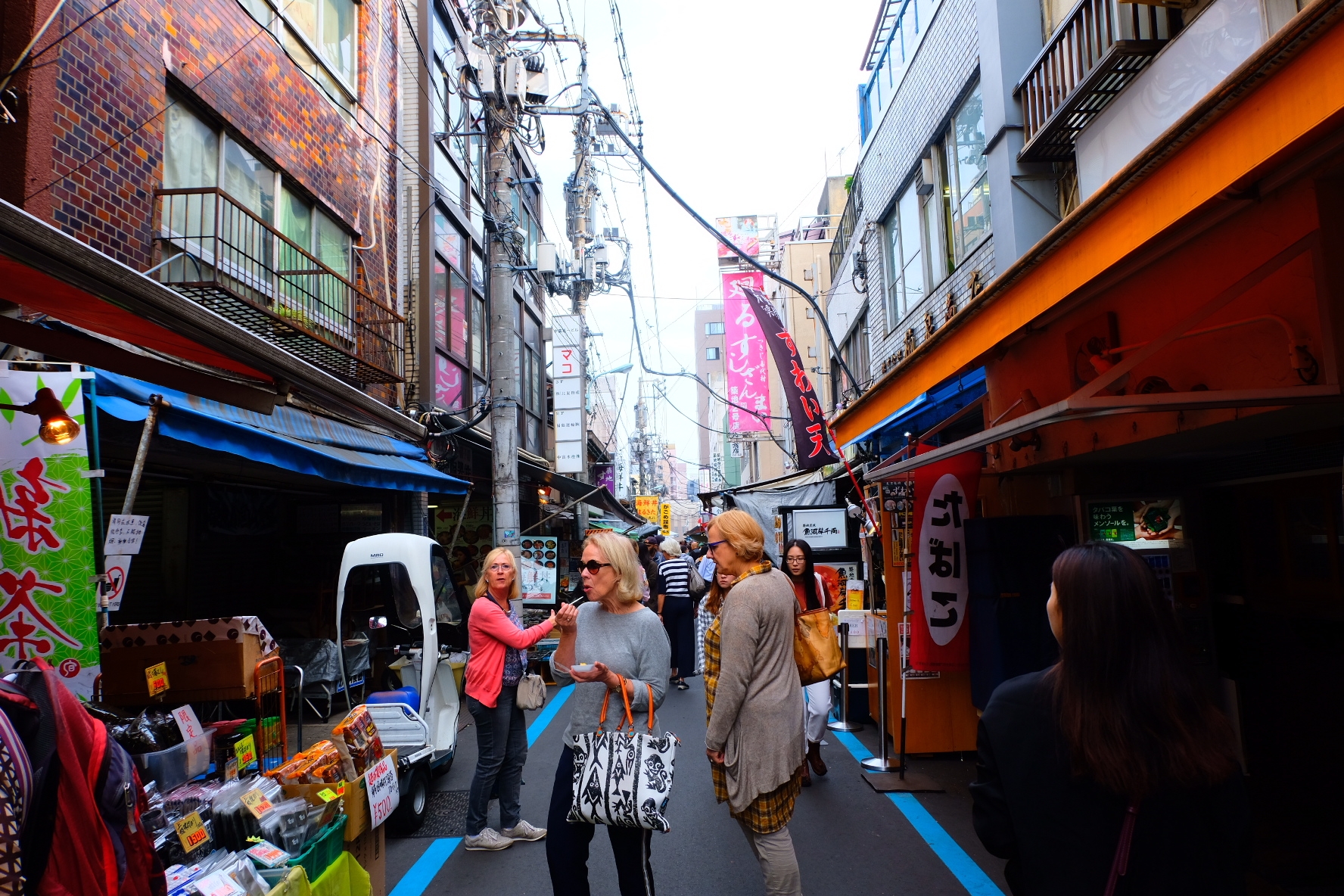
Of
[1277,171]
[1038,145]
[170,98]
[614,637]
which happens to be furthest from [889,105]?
[614,637]

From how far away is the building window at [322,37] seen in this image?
9875 mm

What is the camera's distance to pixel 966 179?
32.4 ft

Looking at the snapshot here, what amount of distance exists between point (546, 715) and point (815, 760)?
11.7 feet

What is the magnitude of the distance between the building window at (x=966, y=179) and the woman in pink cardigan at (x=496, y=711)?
7.24 m

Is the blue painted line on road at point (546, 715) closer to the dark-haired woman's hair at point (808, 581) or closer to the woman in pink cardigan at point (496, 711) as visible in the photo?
the woman in pink cardigan at point (496, 711)

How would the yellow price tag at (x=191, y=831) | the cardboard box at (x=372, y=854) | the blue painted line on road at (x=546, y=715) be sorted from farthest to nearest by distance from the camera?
the blue painted line on road at (x=546, y=715)
the cardboard box at (x=372, y=854)
the yellow price tag at (x=191, y=831)

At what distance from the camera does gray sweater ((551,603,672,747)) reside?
3.50 m

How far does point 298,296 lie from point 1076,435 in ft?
28.7

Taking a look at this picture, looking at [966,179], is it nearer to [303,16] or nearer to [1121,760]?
[303,16]

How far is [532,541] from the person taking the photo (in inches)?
516

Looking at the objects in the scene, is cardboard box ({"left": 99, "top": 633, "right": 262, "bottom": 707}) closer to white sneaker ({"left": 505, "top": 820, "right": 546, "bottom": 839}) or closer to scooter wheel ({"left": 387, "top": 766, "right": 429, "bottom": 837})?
scooter wheel ({"left": 387, "top": 766, "right": 429, "bottom": 837})

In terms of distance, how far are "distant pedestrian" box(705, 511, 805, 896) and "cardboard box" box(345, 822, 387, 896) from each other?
1.86m

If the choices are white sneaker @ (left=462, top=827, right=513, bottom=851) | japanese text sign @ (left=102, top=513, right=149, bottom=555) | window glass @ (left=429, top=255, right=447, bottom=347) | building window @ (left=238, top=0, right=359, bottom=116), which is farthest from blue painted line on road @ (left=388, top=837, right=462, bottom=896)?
window glass @ (left=429, top=255, right=447, bottom=347)

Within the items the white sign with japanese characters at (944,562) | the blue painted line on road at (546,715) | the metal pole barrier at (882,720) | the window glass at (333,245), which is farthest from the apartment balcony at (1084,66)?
the window glass at (333,245)
